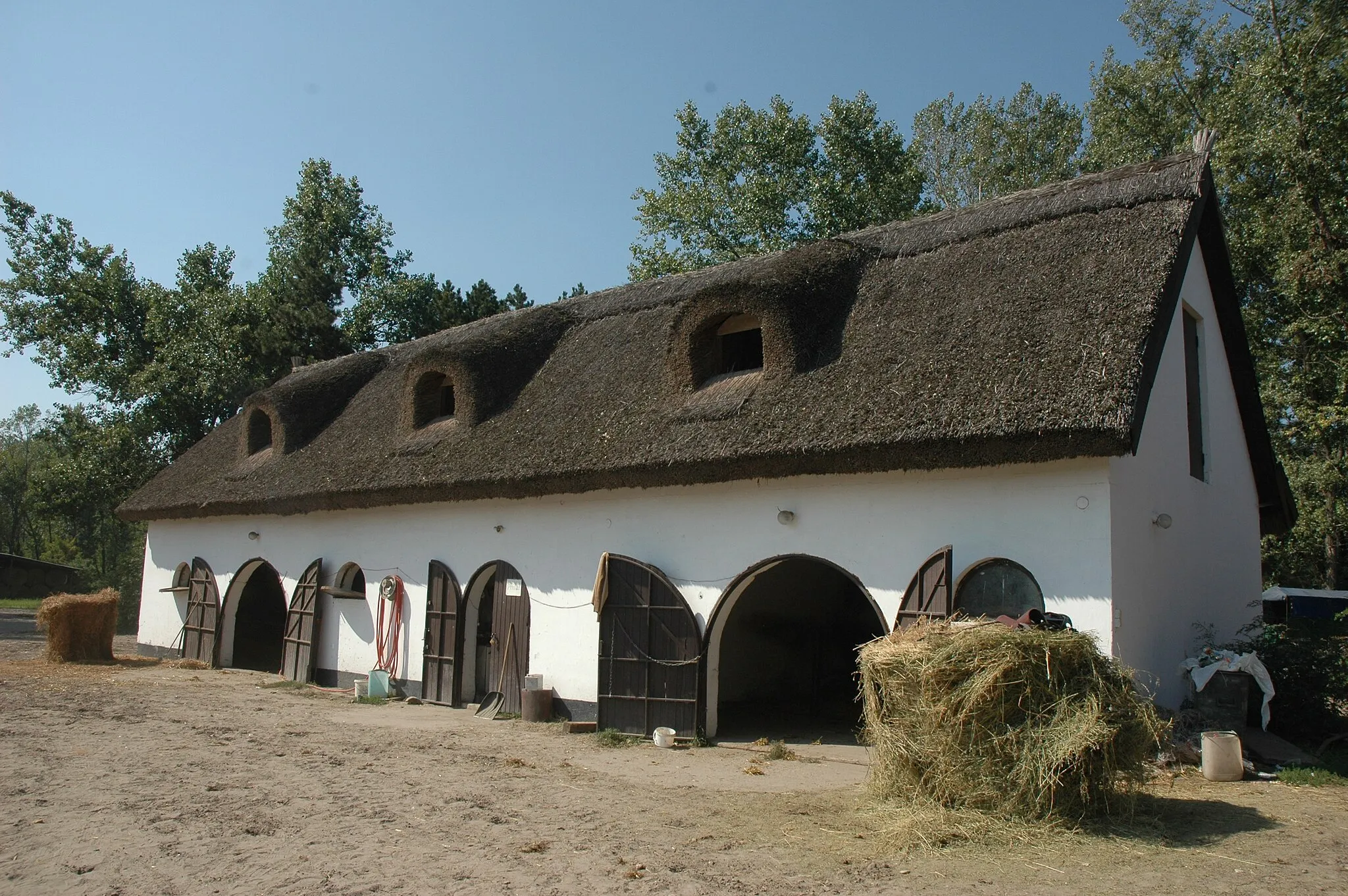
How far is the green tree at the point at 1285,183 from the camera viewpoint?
18969mm

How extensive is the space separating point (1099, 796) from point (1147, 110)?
21500 mm

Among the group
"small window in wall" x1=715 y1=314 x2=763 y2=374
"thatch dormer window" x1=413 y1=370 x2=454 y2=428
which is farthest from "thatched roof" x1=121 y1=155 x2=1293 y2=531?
"small window in wall" x1=715 y1=314 x2=763 y2=374

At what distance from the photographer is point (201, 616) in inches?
717

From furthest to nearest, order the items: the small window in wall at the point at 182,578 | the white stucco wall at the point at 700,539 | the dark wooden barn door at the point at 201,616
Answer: the small window in wall at the point at 182,578 < the dark wooden barn door at the point at 201,616 < the white stucco wall at the point at 700,539

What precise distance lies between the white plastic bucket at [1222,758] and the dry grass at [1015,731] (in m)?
1.66

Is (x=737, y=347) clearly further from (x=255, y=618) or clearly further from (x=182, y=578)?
(x=182, y=578)

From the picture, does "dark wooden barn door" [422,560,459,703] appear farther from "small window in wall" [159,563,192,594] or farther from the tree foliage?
the tree foliage

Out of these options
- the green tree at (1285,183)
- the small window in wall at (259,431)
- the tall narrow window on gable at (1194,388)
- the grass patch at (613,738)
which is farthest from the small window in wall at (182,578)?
the green tree at (1285,183)

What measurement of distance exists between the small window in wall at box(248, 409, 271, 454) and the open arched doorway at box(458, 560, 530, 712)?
750 cm

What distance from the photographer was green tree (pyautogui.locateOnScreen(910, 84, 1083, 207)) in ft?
102

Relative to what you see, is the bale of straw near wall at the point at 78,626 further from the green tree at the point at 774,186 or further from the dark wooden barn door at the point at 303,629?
the green tree at the point at 774,186

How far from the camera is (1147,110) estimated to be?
23219 mm

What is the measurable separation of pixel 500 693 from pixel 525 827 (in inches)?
247

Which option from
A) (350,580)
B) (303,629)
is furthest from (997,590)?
(303,629)
